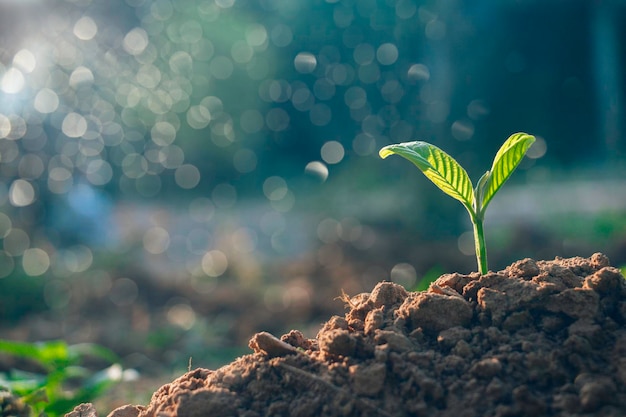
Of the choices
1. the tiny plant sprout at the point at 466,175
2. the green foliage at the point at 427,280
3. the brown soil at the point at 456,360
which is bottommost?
the brown soil at the point at 456,360

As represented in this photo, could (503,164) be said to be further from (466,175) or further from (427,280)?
(427,280)

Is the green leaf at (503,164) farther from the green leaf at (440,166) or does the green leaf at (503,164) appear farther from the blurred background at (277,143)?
the blurred background at (277,143)

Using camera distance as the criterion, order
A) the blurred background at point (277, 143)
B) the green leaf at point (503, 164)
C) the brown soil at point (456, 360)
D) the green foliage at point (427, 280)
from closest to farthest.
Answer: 1. the brown soil at point (456, 360)
2. the green leaf at point (503, 164)
3. the green foliage at point (427, 280)
4. the blurred background at point (277, 143)

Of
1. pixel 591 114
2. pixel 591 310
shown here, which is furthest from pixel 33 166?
pixel 591 310

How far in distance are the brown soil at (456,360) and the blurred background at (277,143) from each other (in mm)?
3186

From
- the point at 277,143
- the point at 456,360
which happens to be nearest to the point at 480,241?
the point at 456,360

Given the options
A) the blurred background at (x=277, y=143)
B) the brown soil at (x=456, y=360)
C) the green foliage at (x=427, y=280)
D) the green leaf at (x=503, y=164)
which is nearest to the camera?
the brown soil at (x=456, y=360)

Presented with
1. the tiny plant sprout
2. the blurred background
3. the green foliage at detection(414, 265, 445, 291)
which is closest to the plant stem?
the tiny plant sprout

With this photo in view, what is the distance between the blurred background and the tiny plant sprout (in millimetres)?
3096

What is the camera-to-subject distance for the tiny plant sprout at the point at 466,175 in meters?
1.30

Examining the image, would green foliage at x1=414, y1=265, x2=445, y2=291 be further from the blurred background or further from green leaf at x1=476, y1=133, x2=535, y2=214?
the blurred background

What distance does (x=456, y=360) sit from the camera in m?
1.10

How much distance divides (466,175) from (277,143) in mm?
7571

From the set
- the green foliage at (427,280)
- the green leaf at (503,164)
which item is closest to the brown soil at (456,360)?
the green leaf at (503,164)
